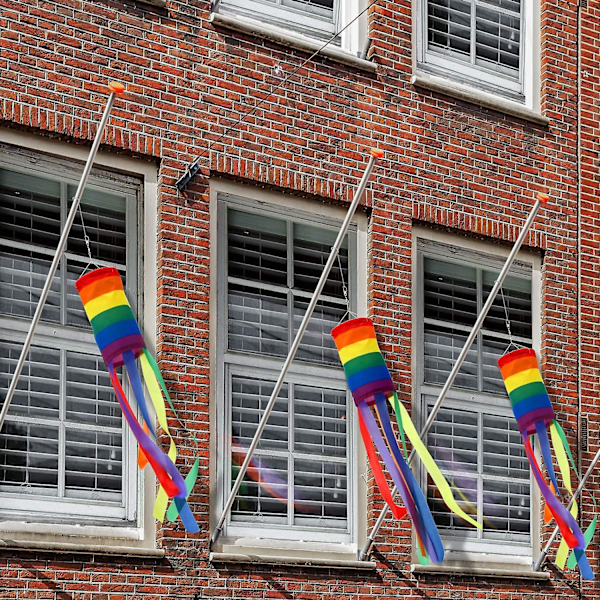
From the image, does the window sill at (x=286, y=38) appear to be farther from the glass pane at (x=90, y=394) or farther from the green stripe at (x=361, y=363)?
the glass pane at (x=90, y=394)

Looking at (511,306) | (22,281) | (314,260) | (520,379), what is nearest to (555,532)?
(520,379)

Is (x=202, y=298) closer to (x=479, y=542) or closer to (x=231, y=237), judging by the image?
(x=231, y=237)

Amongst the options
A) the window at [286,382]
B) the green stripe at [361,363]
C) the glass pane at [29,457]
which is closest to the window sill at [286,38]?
the window at [286,382]

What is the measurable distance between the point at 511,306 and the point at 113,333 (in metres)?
4.89

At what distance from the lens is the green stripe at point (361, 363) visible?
40.5 feet

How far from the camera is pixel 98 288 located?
11.0m

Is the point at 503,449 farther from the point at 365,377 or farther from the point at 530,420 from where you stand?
the point at 365,377

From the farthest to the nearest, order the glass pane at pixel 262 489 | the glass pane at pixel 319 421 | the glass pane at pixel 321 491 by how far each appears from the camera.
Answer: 1. the glass pane at pixel 319 421
2. the glass pane at pixel 321 491
3. the glass pane at pixel 262 489

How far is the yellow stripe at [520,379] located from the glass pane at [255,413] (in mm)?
2320

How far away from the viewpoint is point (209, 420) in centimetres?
1184

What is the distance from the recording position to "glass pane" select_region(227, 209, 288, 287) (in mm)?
12422

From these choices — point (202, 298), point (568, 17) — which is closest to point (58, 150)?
point (202, 298)

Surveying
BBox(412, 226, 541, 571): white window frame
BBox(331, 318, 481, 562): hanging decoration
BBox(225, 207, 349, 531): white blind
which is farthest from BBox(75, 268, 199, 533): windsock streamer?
BBox(412, 226, 541, 571): white window frame

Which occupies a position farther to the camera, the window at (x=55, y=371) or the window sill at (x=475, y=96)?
the window sill at (x=475, y=96)
